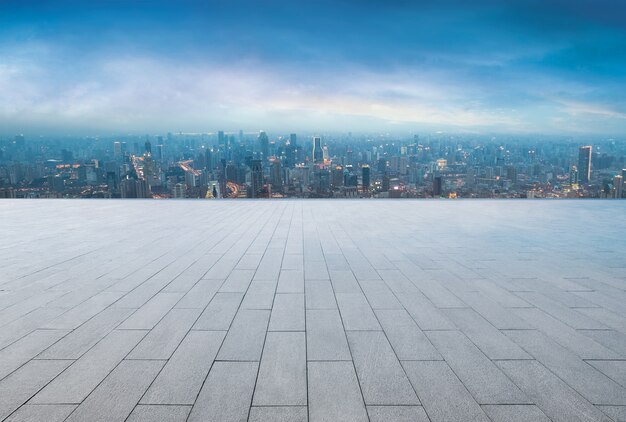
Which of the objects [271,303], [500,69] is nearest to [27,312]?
[271,303]

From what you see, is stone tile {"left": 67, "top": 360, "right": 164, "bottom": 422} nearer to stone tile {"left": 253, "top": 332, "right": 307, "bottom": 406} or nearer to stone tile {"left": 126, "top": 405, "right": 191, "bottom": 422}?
stone tile {"left": 126, "top": 405, "right": 191, "bottom": 422}

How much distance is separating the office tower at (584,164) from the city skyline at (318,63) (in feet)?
25.6

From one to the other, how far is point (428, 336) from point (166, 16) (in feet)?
78.2

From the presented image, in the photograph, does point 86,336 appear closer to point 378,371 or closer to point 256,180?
point 378,371

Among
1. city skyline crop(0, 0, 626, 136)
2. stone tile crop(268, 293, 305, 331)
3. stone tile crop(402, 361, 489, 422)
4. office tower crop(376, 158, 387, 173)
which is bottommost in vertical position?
stone tile crop(268, 293, 305, 331)

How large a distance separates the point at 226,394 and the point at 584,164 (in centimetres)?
2343

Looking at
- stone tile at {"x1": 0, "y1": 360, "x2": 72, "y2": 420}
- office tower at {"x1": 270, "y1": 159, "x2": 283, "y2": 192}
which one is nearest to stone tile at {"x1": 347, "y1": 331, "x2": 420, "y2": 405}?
stone tile at {"x1": 0, "y1": 360, "x2": 72, "y2": 420}

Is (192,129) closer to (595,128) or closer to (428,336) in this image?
(595,128)

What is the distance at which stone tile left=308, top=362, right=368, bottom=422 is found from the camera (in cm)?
196

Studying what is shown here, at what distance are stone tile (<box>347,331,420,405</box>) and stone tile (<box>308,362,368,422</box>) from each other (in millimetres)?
65

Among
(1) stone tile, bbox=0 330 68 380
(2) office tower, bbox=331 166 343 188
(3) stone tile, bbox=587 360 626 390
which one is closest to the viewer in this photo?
(3) stone tile, bbox=587 360 626 390

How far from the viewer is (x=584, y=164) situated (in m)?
A: 19.4

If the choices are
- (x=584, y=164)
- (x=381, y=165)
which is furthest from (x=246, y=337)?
(x=381, y=165)

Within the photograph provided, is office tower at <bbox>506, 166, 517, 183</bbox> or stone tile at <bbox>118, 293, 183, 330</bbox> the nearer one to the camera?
stone tile at <bbox>118, 293, 183, 330</bbox>
